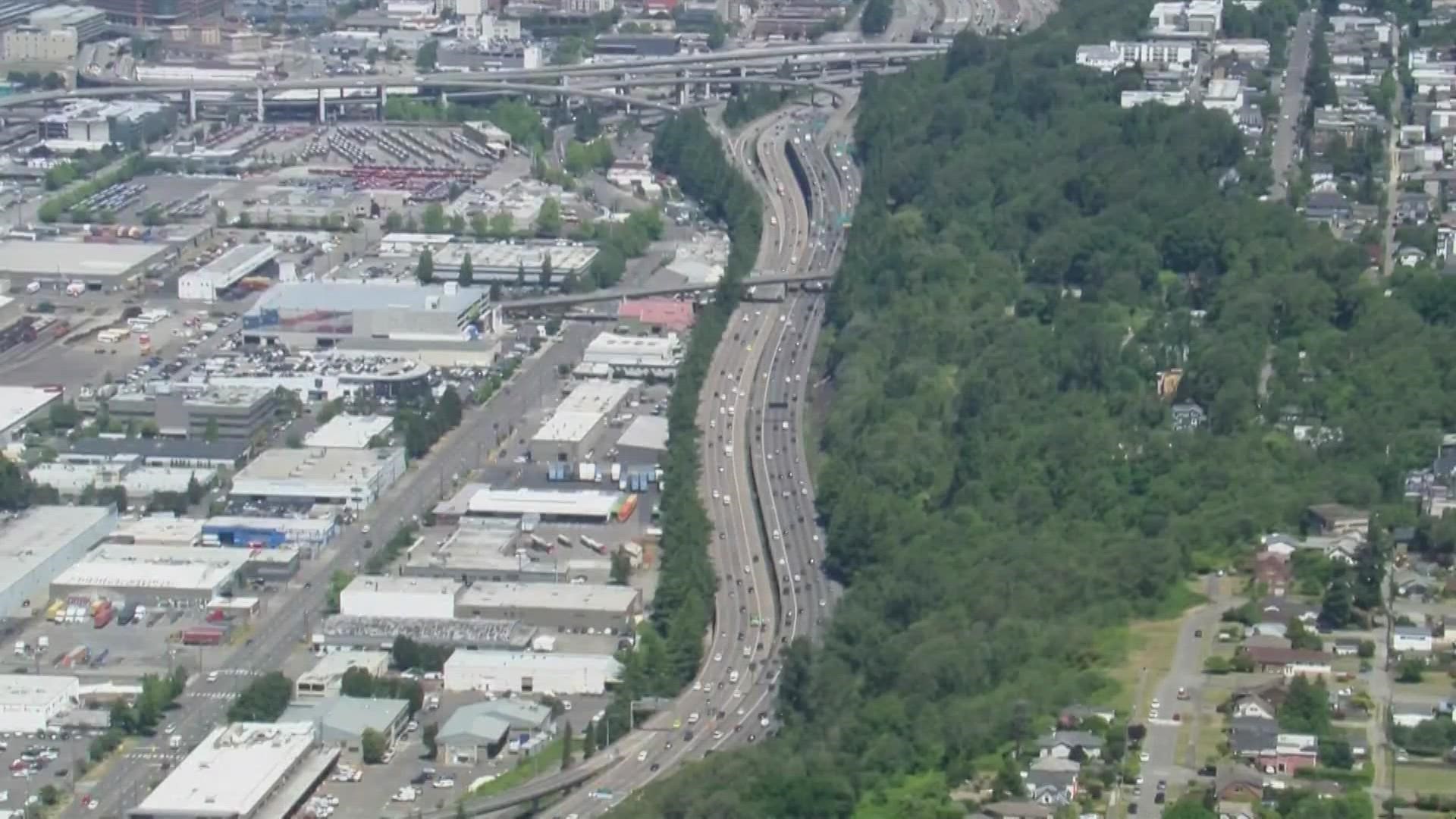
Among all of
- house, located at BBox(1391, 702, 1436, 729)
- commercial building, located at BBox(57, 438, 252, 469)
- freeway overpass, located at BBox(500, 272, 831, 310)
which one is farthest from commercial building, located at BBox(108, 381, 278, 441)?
house, located at BBox(1391, 702, 1436, 729)

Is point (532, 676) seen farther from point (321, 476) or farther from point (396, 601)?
point (321, 476)

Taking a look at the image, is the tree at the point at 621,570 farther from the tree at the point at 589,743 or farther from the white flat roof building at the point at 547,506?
the tree at the point at 589,743

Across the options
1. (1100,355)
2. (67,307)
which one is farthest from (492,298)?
(1100,355)

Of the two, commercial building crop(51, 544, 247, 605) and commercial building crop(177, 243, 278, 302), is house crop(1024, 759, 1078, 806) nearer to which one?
commercial building crop(51, 544, 247, 605)

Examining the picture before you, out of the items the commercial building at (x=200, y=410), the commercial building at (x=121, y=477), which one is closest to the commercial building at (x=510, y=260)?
the commercial building at (x=200, y=410)

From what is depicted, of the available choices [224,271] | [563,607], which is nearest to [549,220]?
[224,271]
